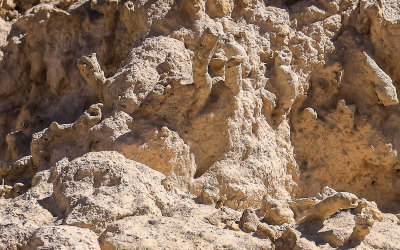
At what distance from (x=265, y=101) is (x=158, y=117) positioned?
2.72 feet

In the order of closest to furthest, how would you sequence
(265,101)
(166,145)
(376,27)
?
1. (166,145)
2. (265,101)
3. (376,27)

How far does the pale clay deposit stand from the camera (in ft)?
13.5

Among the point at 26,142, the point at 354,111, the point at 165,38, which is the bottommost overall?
the point at 26,142

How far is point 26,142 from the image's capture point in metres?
5.85

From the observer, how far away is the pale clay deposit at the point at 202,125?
412 centimetres

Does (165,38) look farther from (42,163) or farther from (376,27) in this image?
(376,27)

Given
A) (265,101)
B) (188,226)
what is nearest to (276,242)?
(188,226)

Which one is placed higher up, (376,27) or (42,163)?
(376,27)

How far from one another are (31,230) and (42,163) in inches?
50.3

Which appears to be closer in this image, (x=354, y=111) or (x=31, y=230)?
(x=31, y=230)

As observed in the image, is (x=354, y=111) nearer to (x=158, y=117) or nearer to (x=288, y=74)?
(x=288, y=74)

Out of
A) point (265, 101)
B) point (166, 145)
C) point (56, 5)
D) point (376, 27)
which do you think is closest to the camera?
point (166, 145)

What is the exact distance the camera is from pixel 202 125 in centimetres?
510

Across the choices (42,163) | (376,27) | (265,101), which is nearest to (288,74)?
(265,101)
